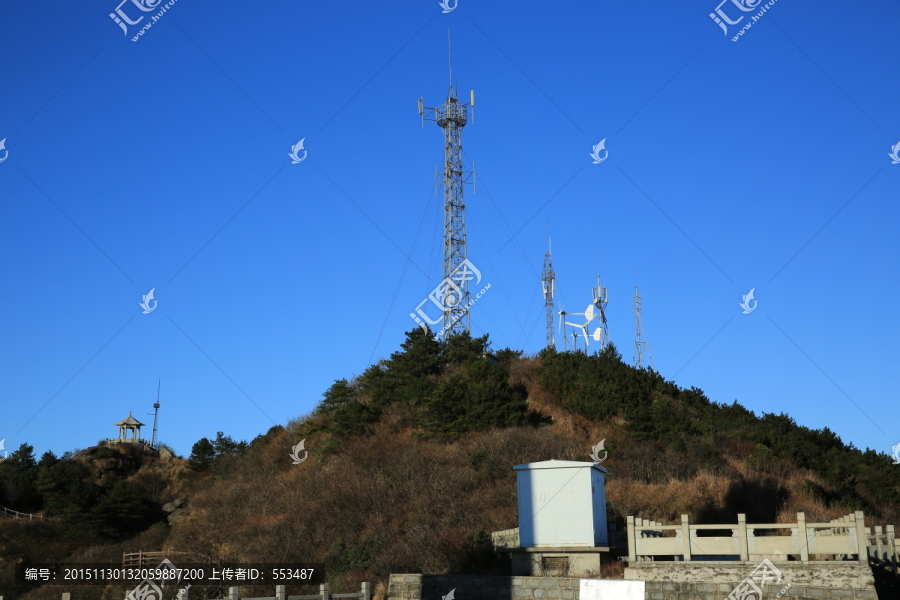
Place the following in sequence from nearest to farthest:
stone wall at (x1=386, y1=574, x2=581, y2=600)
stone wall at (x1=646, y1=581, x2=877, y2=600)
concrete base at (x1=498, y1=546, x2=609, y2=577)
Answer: stone wall at (x1=646, y1=581, x2=877, y2=600) → stone wall at (x1=386, y1=574, x2=581, y2=600) → concrete base at (x1=498, y1=546, x2=609, y2=577)

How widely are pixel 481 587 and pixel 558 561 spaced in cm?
202

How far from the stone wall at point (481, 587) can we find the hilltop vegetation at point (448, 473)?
3.09 meters

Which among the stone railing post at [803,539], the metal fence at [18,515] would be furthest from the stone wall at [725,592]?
the metal fence at [18,515]

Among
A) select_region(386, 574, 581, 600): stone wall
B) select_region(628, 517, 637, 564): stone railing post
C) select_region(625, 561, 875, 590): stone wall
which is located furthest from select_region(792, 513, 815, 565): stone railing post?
select_region(386, 574, 581, 600): stone wall

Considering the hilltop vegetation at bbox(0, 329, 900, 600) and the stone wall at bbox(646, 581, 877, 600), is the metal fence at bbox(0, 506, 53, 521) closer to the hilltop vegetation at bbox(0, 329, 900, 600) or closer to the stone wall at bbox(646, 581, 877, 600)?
the hilltop vegetation at bbox(0, 329, 900, 600)

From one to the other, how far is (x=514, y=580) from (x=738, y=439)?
86.5 ft

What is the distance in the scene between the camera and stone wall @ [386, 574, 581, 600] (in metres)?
17.7

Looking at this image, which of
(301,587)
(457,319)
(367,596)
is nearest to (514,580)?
(367,596)

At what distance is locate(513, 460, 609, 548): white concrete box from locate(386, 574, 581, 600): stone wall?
4.89 ft

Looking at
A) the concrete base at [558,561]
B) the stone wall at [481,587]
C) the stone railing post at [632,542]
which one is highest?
the stone railing post at [632,542]

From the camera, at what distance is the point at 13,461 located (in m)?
61.7

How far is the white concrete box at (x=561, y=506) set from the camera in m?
19.4

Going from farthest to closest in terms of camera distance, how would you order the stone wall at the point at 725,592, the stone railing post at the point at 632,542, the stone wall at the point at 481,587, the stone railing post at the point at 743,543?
1. the stone railing post at the point at 632,542
2. the stone wall at the point at 481,587
3. the stone railing post at the point at 743,543
4. the stone wall at the point at 725,592

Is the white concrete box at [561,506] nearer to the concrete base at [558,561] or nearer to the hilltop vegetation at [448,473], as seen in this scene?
the concrete base at [558,561]
